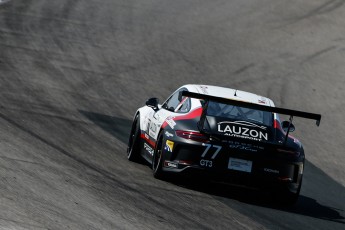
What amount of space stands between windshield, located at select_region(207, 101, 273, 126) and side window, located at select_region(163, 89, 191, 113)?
35 cm

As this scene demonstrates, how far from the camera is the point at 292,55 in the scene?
2486cm

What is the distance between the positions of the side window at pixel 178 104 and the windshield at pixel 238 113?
346mm

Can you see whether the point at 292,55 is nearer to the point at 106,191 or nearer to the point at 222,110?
the point at 222,110

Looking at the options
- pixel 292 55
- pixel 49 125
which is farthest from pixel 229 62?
pixel 49 125

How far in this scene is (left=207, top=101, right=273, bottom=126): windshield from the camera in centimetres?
1217

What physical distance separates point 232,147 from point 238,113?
2.65 ft

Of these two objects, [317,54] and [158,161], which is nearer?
[158,161]

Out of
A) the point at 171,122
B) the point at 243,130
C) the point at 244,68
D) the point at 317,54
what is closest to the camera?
the point at 243,130

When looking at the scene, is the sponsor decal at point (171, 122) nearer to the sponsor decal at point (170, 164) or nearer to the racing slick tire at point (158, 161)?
the racing slick tire at point (158, 161)

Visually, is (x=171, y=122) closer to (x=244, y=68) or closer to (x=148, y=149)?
(x=148, y=149)

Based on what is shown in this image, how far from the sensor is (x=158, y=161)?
12.3 meters

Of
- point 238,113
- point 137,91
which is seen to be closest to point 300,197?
point 238,113

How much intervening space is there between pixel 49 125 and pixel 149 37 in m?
10.3

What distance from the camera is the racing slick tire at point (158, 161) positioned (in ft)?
39.8
